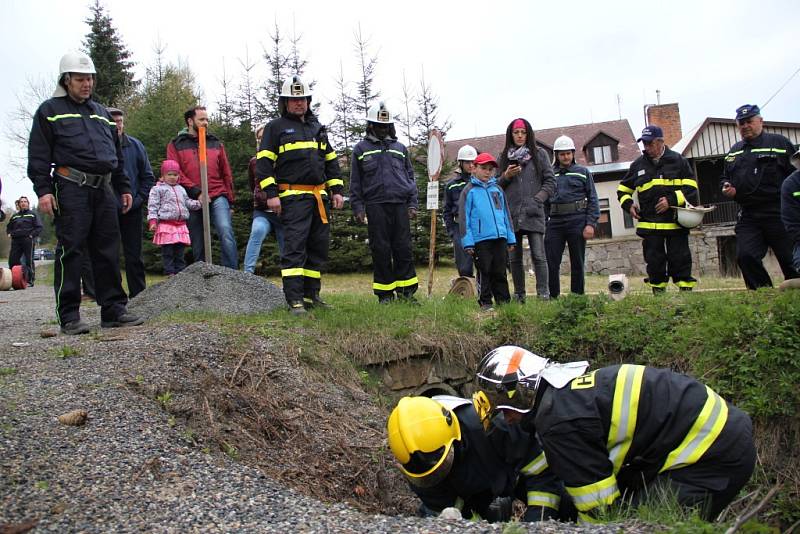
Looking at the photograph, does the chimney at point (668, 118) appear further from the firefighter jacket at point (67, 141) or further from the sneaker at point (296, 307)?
the firefighter jacket at point (67, 141)

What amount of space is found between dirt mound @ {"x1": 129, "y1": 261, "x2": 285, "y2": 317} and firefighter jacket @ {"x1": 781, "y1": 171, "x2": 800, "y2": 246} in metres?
5.43

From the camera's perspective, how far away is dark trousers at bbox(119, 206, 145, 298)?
8.17m

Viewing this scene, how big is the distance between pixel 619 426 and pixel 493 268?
4226 mm

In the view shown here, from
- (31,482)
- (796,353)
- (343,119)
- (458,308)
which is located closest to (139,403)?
(31,482)

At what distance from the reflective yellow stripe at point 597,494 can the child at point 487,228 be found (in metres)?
4.16

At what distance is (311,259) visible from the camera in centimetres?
759

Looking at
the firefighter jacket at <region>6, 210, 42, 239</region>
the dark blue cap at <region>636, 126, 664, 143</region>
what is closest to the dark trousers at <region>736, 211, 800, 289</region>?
the dark blue cap at <region>636, 126, 664, 143</region>

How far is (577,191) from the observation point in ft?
28.6

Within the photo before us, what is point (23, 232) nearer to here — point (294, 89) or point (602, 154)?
point (294, 89)

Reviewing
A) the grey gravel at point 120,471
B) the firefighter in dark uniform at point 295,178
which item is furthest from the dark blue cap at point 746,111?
the grey gravel at point 120,471

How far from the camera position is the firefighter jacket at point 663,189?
8.01 metres

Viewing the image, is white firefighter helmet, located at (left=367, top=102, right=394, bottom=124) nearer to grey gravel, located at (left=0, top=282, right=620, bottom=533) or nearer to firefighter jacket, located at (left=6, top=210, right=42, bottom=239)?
grey gravel, located at (left=0, top=282, right=620, bottom=533)

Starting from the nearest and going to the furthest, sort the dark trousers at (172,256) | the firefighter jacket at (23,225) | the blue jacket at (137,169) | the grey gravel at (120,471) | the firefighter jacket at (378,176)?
1. the grey gravel at (120,471)
2. the firefighter jacket at (378,176)
3. the blue jacket at (137,169)
4. the dark trousers at (172,256)
5. the firefighter jacket at (23,225)

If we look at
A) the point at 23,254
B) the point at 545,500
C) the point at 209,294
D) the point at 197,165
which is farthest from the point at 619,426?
the point at 23,254
